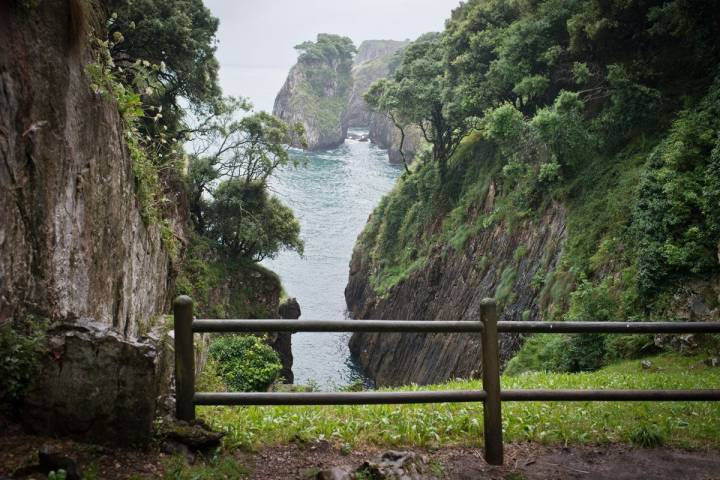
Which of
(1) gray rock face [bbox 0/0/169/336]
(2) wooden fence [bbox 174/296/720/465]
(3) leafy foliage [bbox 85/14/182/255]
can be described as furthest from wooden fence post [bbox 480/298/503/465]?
(3) leafy foliage [bbox 85/14/182/255]

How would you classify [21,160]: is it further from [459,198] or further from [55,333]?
[459,198]

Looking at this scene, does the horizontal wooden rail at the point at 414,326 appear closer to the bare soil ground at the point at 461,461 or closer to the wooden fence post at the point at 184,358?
the wooden fence post at the point at 184,358

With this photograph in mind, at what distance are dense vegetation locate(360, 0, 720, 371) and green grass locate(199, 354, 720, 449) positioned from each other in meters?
7.36

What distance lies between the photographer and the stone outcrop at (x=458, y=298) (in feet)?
66.1

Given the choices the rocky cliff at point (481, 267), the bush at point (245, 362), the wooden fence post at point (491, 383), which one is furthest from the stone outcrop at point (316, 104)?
the wooden fence post at point (491, 383)

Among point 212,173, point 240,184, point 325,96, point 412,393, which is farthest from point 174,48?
point 325,96

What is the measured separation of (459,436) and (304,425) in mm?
1502

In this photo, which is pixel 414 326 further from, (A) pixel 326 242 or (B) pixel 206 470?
(A) pixel 326 242

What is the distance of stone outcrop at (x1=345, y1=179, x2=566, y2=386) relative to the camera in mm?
20156

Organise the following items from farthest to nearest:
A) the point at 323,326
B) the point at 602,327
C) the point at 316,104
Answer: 1. the point at 316,104
2. the point at 602,327
3. the point at 323,326

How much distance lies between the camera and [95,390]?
477 centimetres

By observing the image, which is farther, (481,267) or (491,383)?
(481,267)

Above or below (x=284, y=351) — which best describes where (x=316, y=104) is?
above

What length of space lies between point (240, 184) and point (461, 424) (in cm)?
2609
